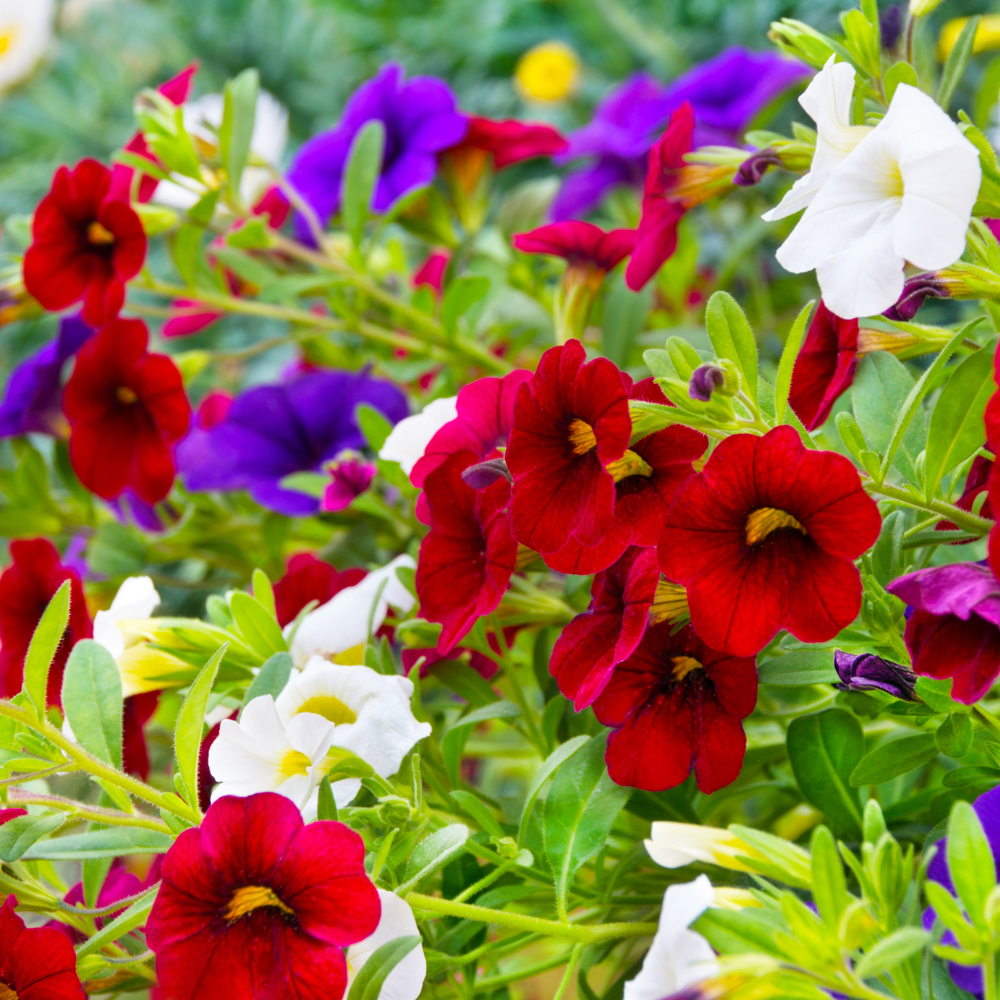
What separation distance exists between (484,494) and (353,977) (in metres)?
0.16

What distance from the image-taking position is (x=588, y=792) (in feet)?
1.19

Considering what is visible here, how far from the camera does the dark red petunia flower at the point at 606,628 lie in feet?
1.01

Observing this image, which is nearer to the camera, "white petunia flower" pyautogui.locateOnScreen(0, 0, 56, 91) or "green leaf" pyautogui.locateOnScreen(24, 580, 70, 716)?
"green leaf" pyautogui.locateOnScreen(24, 580, 70, 716)

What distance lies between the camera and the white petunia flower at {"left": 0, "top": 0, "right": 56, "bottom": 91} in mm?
1804

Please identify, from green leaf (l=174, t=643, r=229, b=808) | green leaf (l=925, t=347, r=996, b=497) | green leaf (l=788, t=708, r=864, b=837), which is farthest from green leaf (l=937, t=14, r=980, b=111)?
green leaf (l=174, t=643, r=229, b=808)

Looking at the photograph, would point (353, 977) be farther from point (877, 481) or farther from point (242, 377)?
point (242, 377)

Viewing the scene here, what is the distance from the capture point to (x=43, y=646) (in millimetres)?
348

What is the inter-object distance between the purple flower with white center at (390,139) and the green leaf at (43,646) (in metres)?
0.39

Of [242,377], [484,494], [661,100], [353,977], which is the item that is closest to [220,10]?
[242,377]

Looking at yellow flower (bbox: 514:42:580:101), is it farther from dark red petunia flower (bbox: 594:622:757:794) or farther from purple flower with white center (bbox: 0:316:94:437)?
dark red petunia flower (bbox: 594:622:757:794)

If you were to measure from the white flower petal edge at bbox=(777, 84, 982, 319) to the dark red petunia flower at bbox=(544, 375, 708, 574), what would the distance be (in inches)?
2.5

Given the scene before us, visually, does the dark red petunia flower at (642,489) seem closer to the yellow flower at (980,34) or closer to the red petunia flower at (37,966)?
the red petunia flower at (37,966)

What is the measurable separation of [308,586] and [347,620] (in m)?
0.07

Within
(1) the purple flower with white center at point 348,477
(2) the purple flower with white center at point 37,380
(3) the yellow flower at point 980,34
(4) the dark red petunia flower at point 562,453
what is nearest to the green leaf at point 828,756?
(4) the dark red petunia flower at point 562,453
